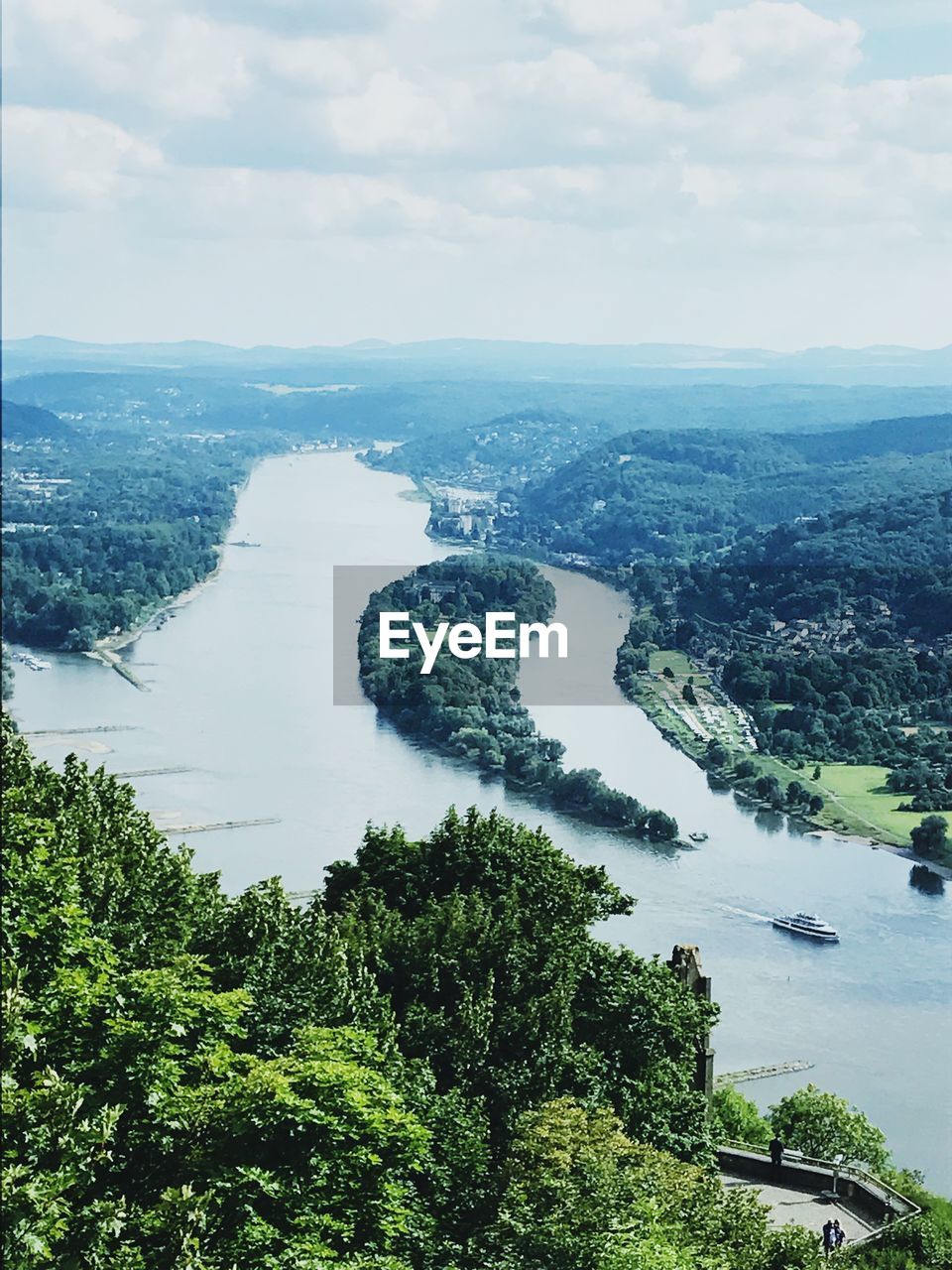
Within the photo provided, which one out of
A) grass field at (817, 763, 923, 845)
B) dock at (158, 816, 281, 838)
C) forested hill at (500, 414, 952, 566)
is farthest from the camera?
forested hill at (500, 414, 952, 566)

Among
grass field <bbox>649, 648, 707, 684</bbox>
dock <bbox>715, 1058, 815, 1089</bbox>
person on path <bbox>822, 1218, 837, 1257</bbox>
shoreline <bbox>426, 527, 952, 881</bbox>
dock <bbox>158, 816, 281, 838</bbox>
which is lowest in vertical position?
shoreline <bbox>426, 527, 952, 881</bbox>

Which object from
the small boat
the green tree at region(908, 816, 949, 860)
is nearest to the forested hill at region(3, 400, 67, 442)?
the green tree at region(908, 816, 949, 860)

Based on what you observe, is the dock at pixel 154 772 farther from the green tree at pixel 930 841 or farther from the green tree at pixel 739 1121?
the green tree at pixel 739 1121

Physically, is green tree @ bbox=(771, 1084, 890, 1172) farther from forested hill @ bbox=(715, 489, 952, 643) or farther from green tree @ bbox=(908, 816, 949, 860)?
forested hill @ bbox=(715, 489, 952, 643)

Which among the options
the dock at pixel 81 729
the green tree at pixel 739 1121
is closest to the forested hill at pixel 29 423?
the dock at pixel 81 729

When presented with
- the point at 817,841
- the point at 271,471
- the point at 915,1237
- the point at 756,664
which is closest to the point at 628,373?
the point at 271,471

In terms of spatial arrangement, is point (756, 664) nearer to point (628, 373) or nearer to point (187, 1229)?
point (187, 1229)
